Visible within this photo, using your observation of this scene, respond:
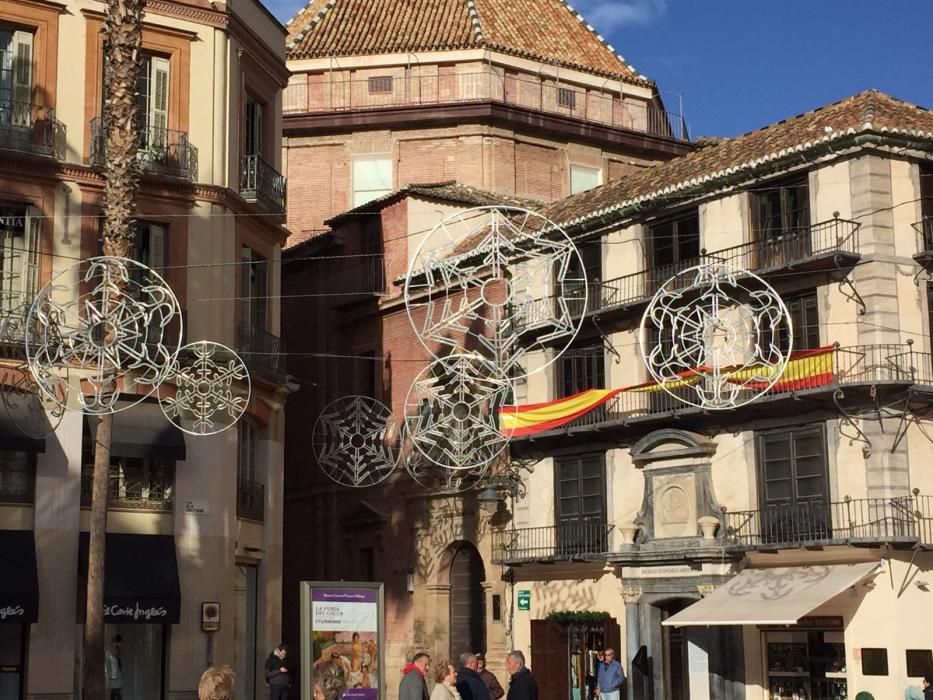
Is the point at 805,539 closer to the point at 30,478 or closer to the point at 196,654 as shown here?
the point at 196,654

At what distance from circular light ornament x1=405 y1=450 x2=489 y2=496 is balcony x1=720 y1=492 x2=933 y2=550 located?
8.14 m

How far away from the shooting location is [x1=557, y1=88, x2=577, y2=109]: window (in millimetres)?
48688

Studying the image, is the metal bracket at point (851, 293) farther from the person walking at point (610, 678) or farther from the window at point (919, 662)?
the person walking at point (610, 678)

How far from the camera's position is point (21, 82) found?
30.8 metres

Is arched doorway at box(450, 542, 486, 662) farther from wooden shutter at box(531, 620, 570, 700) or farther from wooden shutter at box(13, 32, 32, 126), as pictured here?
wooden shutter at box(13, 32, 32, 126)

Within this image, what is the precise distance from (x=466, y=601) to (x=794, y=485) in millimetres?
11151

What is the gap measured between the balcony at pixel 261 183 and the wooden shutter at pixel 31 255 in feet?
15.5

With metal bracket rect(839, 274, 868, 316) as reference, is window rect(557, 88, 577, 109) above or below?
above

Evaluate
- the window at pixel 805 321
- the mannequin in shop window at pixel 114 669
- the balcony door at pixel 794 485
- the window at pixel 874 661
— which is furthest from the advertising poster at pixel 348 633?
the window at pixel 805 321

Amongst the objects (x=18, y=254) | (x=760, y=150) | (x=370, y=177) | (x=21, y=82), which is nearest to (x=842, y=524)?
(x=760, y=150)

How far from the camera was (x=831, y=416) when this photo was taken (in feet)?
104

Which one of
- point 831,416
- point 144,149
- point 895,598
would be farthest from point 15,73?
point 895,598

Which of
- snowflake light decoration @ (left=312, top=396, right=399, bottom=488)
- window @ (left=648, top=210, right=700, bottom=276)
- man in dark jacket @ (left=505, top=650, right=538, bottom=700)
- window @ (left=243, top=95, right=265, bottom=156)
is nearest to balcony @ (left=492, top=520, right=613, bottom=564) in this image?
snowflake light decoration @ (left=312, top=396, right=399, bottom=488)

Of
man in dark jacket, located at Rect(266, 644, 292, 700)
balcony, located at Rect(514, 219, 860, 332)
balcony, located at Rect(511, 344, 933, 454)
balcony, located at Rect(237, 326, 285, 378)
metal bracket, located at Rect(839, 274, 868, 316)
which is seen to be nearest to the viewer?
man in dark jacket, located at Rect(266, 644, 292, 700)
